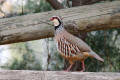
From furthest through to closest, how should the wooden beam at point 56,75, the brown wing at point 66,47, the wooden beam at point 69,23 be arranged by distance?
the wooden beam at point 69,23
the brown wing at point 66,47
the wooden beam at point 56,75

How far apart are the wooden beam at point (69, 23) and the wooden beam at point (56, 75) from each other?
2.08 ft

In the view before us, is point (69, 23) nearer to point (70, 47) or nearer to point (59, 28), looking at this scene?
point (59, 28)

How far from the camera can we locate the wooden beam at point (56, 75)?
231 cm

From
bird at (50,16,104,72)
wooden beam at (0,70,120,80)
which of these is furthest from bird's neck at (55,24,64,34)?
wooden beam at (0,70,120,80)

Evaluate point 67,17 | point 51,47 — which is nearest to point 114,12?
point 67,17

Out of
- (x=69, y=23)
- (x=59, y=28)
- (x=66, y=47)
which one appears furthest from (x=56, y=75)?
(x=69, y=23)

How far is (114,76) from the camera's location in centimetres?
231

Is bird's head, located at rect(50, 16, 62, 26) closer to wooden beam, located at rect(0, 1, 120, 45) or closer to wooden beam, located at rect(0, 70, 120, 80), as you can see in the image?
wooden beam, located at rect(0, 1, 120, 45)

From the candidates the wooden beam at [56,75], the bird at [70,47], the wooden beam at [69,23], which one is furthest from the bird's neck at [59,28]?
the wooden beam at [56,75]

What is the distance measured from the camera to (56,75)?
92.7 inches

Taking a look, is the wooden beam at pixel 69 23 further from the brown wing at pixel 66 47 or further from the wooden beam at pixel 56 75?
the wooden beam at pixel 56 75

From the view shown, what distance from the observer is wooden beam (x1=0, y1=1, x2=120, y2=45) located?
294 cm

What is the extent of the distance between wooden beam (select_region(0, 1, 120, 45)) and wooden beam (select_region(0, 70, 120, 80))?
24.9 inches

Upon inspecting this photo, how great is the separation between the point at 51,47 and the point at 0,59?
733mm
